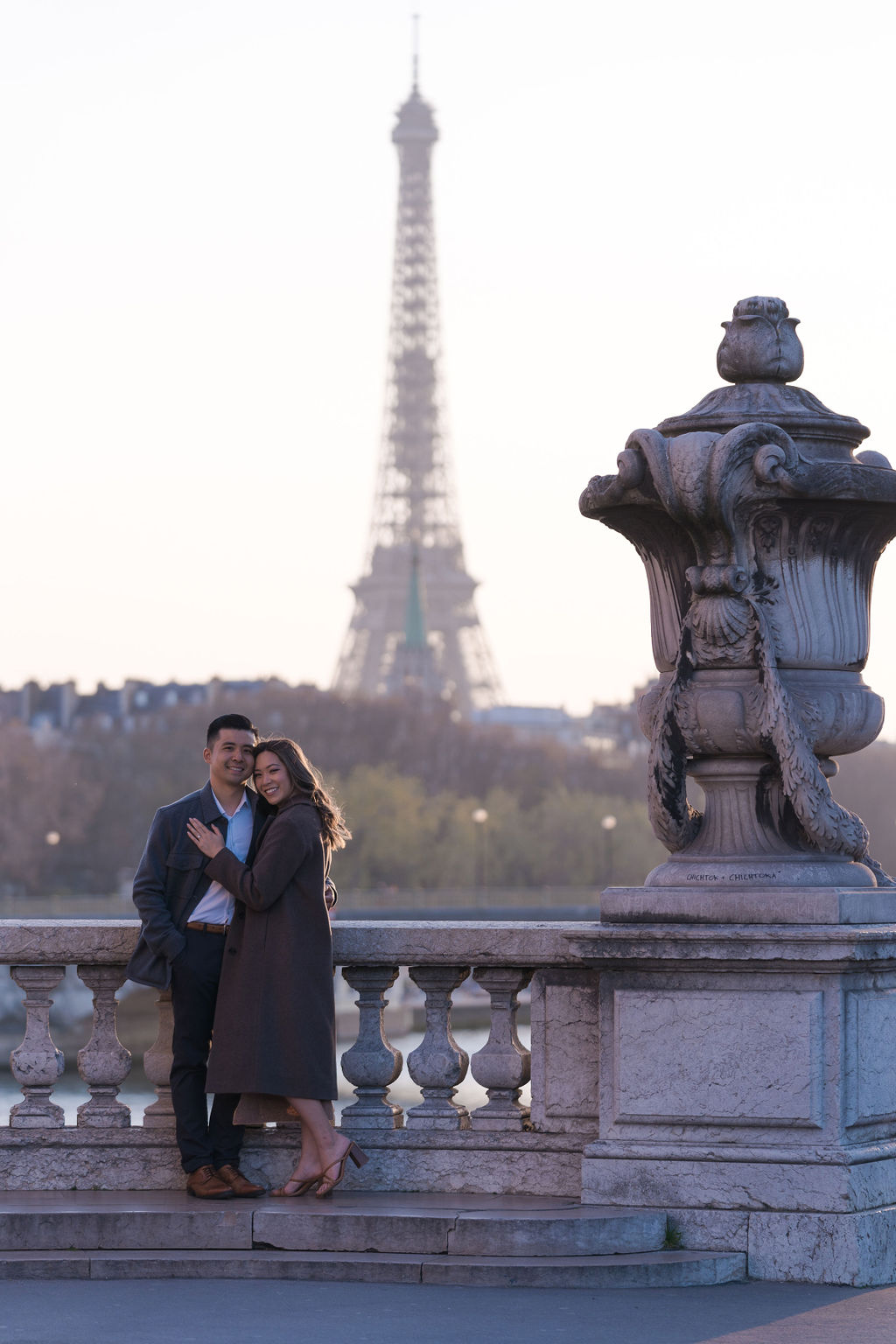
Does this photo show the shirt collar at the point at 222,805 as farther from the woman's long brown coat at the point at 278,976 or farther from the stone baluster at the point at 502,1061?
the stone baluster at the point at 502,1061

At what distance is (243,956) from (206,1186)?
2.29ft

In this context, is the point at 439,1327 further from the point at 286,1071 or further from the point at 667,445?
the point at 667,445

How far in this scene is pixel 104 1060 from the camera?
711 centimetres

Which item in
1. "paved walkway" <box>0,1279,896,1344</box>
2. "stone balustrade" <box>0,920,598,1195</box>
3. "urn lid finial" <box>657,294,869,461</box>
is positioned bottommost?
"paved walkway" <box>0,1279,896,1344</box>

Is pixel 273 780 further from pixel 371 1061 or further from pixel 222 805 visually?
pixel 371 1061

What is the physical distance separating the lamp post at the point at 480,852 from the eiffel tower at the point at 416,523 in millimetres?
25887

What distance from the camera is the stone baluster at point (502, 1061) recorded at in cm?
695

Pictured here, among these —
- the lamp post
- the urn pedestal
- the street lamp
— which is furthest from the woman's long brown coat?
the lamp post

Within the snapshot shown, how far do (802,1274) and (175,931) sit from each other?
2117 millimetres

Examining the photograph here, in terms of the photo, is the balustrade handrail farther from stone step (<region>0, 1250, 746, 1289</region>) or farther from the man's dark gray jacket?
stone step (<region>0, 1250, 746, 1289</region>)

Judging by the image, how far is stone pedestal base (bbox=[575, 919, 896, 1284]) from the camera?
634cm

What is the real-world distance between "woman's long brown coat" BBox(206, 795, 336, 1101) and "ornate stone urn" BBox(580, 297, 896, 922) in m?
0.90

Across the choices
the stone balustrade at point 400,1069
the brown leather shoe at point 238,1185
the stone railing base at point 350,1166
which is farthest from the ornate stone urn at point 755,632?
the brown leather shoe at point 238,1185

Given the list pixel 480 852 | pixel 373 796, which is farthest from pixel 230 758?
pixel 480 852
